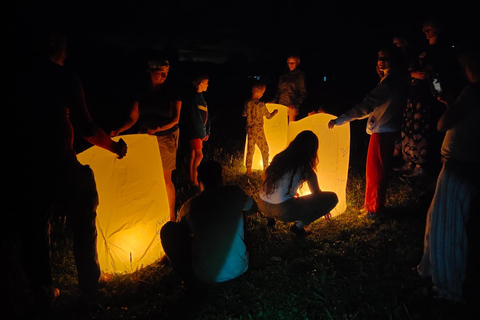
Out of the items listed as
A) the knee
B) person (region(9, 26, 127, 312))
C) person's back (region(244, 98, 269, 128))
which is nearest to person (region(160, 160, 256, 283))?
person (region(9, 26, 127, 312))

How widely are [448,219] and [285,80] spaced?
502cm

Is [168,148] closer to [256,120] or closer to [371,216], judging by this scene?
[256,120]

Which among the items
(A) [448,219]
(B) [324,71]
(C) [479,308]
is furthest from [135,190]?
(B) [324,71]

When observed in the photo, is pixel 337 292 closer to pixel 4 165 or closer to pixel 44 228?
pixel 44 228

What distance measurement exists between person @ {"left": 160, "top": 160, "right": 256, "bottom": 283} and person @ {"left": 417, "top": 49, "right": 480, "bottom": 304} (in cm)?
163

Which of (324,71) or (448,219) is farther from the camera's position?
(324,71)

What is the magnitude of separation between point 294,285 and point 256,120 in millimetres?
3903

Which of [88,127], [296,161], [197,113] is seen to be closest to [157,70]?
[88,127]

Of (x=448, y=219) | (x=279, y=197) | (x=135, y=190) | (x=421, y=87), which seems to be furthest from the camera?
(x=421, y=87)

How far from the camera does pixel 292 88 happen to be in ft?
23.3

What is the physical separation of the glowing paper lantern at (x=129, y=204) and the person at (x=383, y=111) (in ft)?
7.57

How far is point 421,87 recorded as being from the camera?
595cm

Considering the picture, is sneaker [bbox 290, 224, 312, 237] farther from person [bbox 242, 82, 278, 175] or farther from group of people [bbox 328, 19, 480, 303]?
person [bbox 242, 82, 278, 175]

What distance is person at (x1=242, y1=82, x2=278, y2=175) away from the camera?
21.0 feet
